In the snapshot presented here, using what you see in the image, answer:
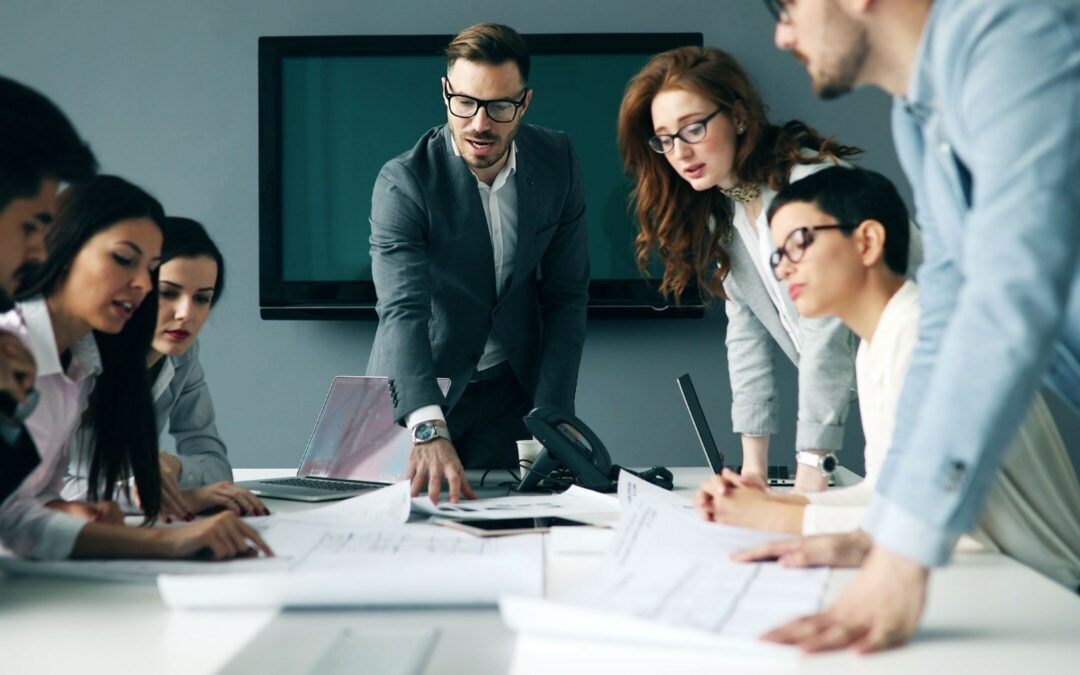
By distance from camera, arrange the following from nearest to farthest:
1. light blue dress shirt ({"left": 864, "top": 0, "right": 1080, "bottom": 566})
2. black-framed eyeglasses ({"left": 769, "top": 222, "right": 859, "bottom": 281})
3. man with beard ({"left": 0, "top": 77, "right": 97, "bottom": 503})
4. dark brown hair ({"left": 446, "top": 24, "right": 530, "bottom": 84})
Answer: light blue dress shirt ({"left": 864, "top": 0, "right": 1080, "bottom": 566}) → man with beard ({"left": 0, "top": 77, "right": 97, "bottom": 503}) → black-framed eyeglasses ({"left": 769, "top": 222, "right": 859, "bottom": 281}) → dark brown hair ({"left": 446, "top": 24, "right": 530, "bottom": 84})

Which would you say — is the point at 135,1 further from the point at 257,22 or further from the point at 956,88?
the point at 956,88

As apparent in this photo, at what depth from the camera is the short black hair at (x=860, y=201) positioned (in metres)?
1.65

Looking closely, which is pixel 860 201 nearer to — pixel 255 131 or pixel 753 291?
pixel 753 291

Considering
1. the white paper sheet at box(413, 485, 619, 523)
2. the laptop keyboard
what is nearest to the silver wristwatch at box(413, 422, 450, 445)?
the laptop keyboard

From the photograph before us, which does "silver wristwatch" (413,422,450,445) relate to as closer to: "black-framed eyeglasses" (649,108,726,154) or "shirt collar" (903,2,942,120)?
"black-framed eyeglasses" (649,108,726,154)

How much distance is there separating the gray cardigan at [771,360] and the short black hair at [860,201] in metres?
0.15

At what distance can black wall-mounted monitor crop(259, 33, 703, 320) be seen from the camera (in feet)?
11.2

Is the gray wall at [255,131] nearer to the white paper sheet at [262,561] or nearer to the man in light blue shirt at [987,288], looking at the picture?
the white paper sheet at [262,561]

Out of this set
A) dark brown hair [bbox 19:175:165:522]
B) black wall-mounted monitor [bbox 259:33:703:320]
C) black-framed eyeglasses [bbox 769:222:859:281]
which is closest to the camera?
dark brown hair [bbox 19:175:165:522]

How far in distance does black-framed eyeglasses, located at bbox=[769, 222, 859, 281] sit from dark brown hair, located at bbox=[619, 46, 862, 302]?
424mm

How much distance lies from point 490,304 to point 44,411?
46.7 inches

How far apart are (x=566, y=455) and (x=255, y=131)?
220cm

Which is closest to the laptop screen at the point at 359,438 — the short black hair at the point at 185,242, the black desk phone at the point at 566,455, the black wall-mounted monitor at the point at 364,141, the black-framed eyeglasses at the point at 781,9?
the black desk phone at the point at 566,455

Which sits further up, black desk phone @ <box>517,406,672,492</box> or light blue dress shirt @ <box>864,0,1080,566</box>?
light blue dress shirt @ <box>864,0,1080,566</box>
